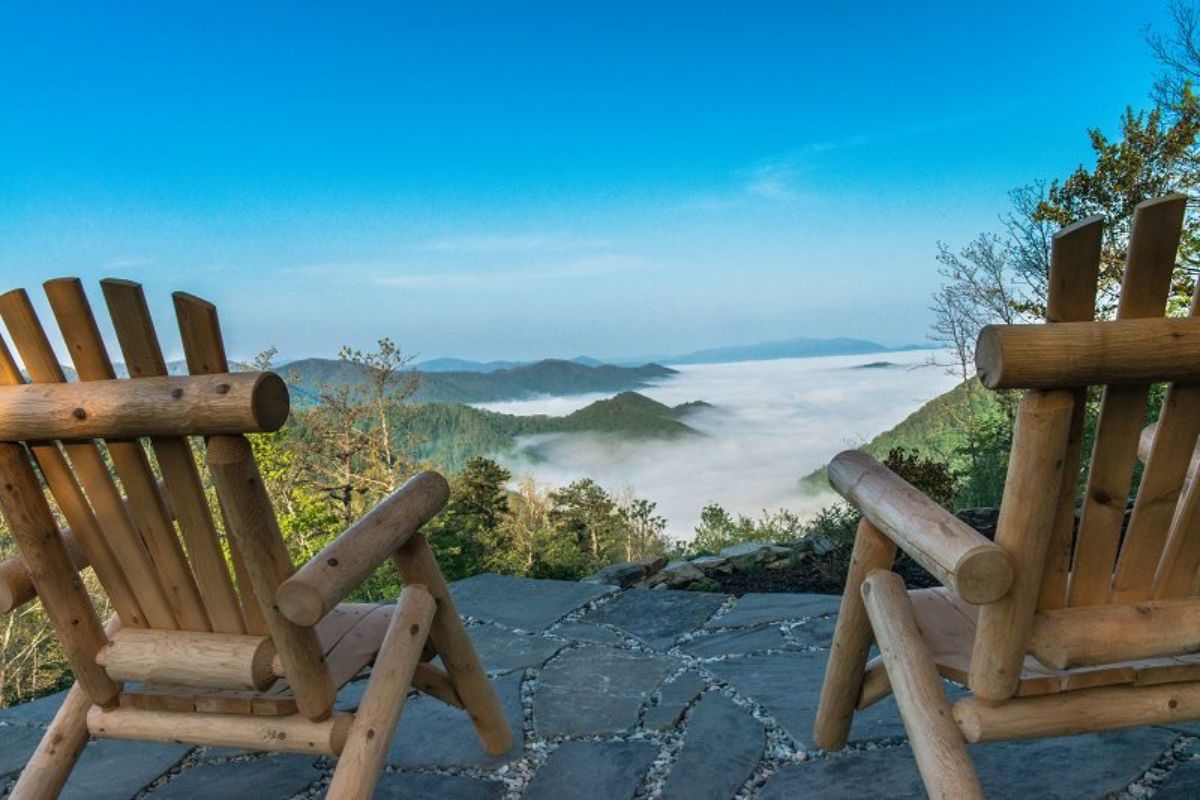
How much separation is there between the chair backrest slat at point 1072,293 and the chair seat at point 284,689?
1.36 meters

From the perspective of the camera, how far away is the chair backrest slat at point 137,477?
1368 millimetres

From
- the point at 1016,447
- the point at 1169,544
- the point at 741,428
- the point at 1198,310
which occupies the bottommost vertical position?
the point at 741,428

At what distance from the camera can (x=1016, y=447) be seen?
1235 mm

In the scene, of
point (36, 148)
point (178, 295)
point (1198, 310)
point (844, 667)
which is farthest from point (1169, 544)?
point (36, 148)

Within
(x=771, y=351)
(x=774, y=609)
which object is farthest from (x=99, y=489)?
(x=771, y=351)

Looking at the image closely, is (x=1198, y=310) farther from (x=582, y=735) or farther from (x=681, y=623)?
A: (x=681, y=623)

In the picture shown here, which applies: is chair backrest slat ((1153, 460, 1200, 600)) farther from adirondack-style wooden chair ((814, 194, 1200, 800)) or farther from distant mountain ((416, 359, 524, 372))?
distant mountain ((416, 359, 524, 372))

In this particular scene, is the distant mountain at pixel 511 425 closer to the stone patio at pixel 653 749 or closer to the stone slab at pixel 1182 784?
the stone patio at pixel 653 749

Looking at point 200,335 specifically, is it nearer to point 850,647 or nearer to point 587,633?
point 850,647

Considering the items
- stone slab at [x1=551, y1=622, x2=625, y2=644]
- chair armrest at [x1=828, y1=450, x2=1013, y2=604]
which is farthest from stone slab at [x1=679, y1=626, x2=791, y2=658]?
chair armrest at [x1=828, y1=450, x2=1013, y2=604]

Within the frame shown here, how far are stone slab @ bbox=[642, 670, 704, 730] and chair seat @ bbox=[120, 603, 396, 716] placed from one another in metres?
0.87

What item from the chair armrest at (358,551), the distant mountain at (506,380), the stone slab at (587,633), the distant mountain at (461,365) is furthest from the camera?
the distant mountain at (461,365)

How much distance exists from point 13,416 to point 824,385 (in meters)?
12.2

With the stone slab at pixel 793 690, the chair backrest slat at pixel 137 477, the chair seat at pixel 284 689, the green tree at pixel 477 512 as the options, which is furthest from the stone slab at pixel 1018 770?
the green tree at pixel 477 512
